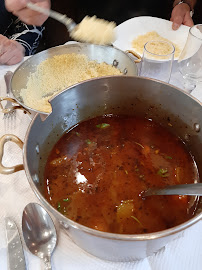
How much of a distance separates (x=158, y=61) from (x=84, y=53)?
1.33 feet

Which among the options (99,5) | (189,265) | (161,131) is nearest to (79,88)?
(161,131)

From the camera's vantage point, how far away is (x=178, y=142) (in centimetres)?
105

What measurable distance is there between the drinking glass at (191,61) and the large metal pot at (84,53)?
32 centimetres

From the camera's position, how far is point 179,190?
0.73 m

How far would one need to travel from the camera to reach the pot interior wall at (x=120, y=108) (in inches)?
36.6

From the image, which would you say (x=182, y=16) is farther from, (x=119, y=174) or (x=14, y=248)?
(x=14, y=248)

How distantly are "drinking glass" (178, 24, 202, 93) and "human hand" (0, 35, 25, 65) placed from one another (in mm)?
892

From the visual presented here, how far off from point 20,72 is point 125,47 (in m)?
0.65

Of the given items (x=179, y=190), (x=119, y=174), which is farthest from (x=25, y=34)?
(x=179, y=190)

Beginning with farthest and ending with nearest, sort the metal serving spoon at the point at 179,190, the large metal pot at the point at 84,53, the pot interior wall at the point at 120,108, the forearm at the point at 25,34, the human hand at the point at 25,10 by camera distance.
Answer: the forearm at the point at 25,34 < the human hand at the point at 25,10 < the large metal pot at the point at 84,53 < the pot interior wall at the point at 120,108 < the metal serving spoon at the point at 179,190

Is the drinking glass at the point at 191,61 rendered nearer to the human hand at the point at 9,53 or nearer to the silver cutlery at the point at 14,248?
the human hand at the point at 9,53

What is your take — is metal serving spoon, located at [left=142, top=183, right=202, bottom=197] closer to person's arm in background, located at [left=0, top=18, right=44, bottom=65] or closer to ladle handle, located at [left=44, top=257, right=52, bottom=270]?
ladle handle, located at [left=44, top=257, right=52, bottom=270]

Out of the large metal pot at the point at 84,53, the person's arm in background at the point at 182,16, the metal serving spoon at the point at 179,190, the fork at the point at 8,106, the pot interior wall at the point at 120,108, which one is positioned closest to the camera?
the metal serving spoon at the point at 179,190

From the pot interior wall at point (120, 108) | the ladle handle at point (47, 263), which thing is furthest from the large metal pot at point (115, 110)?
the ladle handle at point (47, 263)
